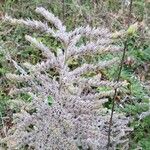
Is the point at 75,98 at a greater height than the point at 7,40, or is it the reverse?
the point at 7,40

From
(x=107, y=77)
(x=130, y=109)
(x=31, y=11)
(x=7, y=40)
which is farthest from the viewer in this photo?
(x=31, y=11)

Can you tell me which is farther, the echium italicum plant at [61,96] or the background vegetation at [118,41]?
the background vegetation at [118,41]

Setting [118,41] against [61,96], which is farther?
[118,41]

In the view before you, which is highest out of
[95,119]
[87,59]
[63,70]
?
[87,59]

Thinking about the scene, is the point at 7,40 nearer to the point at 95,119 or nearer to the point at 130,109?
the point at 130,109

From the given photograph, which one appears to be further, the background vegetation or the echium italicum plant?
the background vegetation

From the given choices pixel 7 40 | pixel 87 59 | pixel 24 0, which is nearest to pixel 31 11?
pixel 24 0

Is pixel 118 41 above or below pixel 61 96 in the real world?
above

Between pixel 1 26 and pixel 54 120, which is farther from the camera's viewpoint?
pixel 1 26
